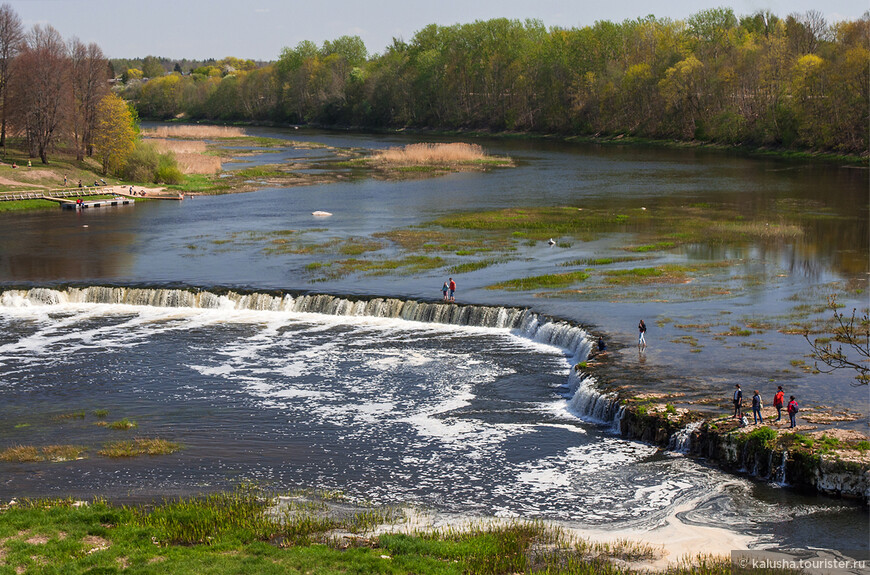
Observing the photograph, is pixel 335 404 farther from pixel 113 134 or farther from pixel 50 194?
pixel 113 134

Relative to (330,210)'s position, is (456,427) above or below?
below

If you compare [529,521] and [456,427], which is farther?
[456,427]

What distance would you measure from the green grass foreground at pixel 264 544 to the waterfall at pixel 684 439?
7763 mm

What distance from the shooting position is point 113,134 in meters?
99.5

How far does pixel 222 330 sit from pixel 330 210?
37.1 meters

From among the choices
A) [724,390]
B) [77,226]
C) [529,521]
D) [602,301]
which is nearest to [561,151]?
[77,226]

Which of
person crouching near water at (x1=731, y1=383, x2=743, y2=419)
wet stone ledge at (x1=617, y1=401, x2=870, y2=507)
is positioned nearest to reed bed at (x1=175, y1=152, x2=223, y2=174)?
wet stone ledge at (x1=617, y1=401, x2=870, y2=507)

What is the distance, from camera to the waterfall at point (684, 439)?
29.4 m

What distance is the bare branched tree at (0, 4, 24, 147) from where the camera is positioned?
102500mm

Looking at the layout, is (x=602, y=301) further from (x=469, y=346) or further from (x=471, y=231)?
(x=471, y=231)

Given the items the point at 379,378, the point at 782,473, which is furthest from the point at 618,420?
the point at 379,378

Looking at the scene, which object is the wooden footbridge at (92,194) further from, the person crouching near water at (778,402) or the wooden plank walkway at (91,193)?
the person crouching near water at (778,402)

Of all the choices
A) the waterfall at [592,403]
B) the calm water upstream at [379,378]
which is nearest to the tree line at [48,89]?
the calm water upstream at [379,378]

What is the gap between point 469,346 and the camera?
1676 inches
